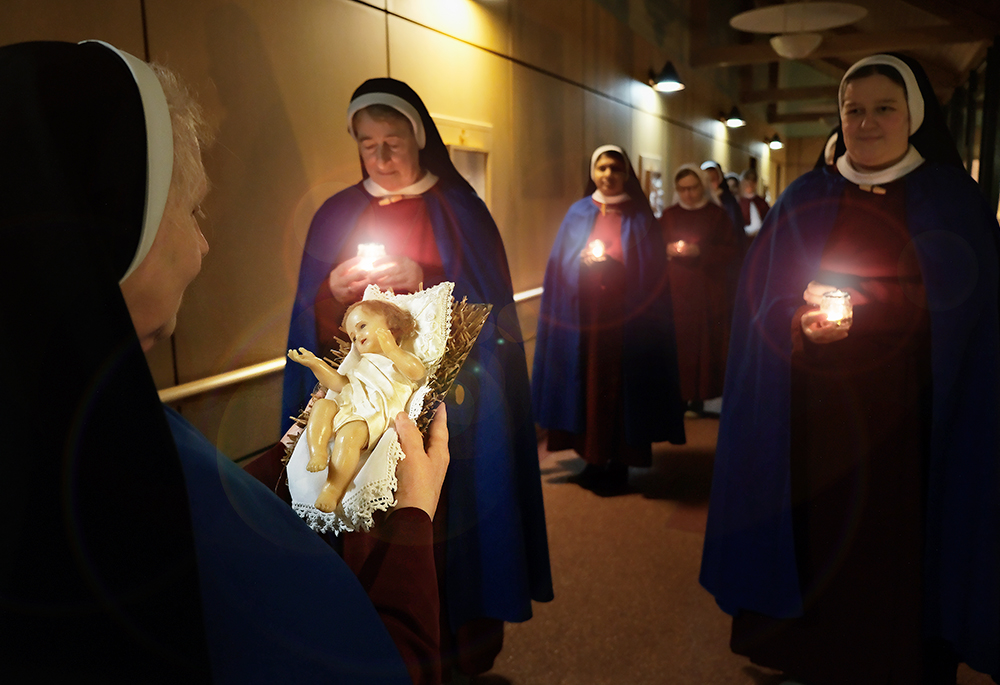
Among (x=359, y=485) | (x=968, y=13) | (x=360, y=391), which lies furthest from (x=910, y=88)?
(x=968, y=13)

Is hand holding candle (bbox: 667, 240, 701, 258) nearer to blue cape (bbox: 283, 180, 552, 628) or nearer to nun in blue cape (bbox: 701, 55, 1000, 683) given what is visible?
nun in blue cape (bbox: 701, 55, 1000, 683)

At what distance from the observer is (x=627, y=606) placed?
135 inches

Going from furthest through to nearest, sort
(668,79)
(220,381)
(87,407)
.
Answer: (668,79)
(220,381)
(87,407)

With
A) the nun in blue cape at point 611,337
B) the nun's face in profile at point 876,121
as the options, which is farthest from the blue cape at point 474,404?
the nun in blue cape at point 611,337

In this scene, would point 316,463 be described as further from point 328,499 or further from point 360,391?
point 360,391

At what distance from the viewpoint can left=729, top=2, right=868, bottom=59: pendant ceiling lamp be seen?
20.0ft

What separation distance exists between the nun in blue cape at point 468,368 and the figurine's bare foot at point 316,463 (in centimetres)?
123

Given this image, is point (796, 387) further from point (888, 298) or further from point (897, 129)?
point (897, 129)

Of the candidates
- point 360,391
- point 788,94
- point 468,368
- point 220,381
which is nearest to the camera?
point 360,391

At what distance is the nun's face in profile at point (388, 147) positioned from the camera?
2.65 meters

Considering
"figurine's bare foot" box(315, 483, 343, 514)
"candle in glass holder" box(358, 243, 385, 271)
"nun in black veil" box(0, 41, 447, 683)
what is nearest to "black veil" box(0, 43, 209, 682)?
"nun in black veil" box(0, 41, 447, 683)

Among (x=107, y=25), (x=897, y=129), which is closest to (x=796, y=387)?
(x=897, y=129)

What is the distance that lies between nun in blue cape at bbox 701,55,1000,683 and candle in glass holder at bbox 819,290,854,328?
0.20 m

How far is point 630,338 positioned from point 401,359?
139 inches
